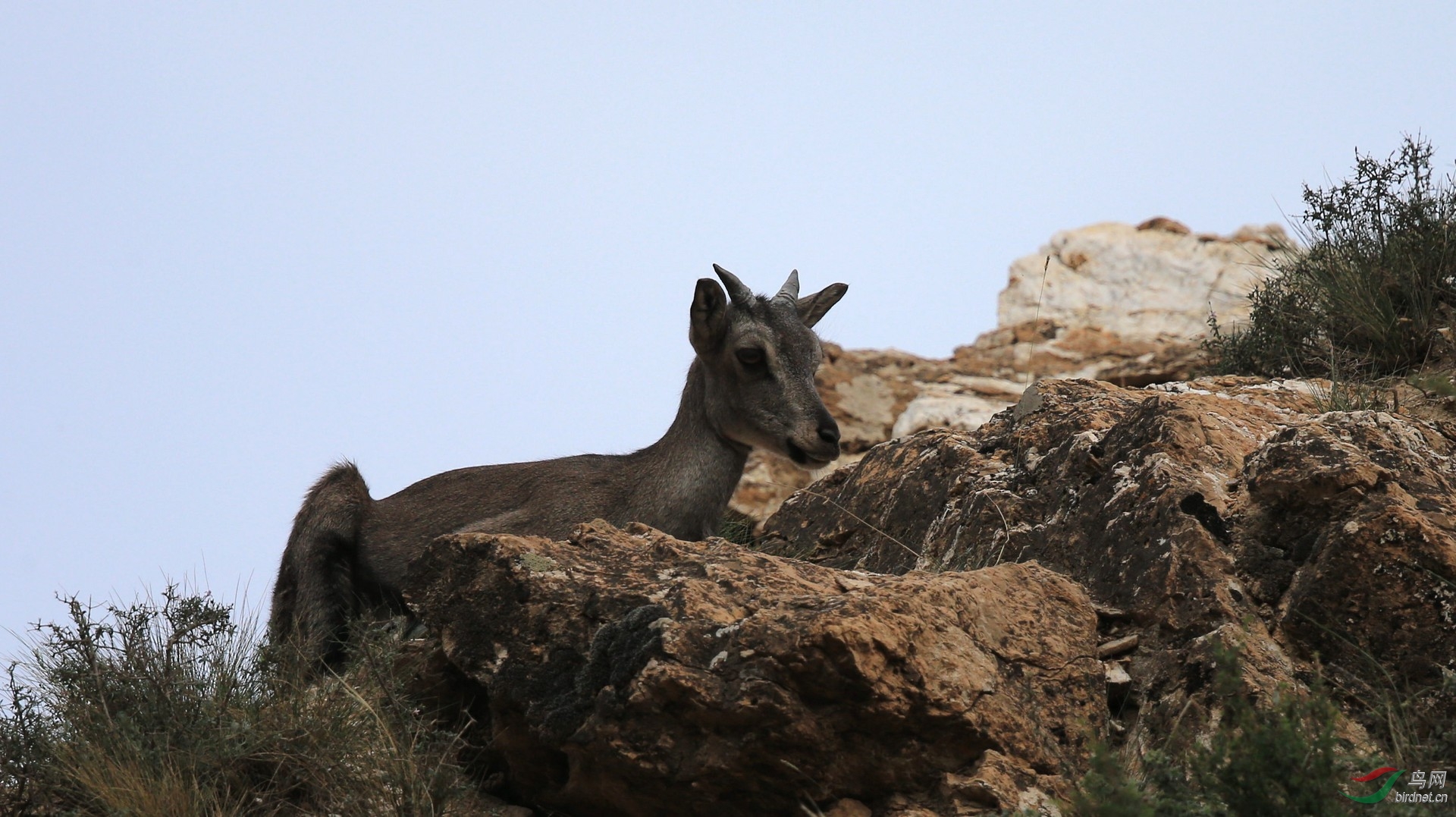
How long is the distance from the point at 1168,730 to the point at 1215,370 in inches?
265

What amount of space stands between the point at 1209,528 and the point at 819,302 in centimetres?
462

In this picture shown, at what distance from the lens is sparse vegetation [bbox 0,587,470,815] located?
5297 millimetres

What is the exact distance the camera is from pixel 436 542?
19.5 feet

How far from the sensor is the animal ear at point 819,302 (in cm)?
995

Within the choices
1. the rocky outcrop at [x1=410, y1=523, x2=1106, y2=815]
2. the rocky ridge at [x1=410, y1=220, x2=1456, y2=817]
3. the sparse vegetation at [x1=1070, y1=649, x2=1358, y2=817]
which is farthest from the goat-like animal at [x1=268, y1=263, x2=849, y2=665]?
the sparse vegetation at [x1=1070, y1=649, x2=1358, y2=817]

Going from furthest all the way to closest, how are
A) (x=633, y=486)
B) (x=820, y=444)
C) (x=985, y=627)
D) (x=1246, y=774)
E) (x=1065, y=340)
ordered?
1. (x=1065, y=340)
2. (x=633, y=486)
3. (x=820, y=444)
4. (x=985, y=627)
5. (x=1246, y=774)

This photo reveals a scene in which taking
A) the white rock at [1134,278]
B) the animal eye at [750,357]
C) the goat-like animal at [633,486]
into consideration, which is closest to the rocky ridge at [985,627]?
the goat-like animal at [633,486]

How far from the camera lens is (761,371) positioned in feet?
29.3

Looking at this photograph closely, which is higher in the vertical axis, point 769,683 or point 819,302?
point 819,302

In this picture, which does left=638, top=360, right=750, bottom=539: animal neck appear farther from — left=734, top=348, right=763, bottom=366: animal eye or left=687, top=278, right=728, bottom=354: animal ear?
left=734, top=348, right=763, bottom=366: animal eye

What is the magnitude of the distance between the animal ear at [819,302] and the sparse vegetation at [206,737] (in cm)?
461

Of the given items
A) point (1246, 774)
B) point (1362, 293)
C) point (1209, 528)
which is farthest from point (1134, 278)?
point (1246, 774)

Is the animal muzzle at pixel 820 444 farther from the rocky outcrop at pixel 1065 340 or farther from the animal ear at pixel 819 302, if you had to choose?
the rocky outcrop at pixel 1065 340

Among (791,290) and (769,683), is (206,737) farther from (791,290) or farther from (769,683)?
(791,290)
